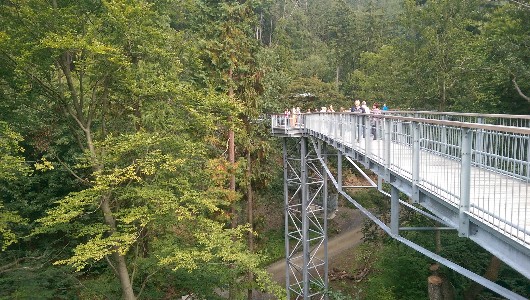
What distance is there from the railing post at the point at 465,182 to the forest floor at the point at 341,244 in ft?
46.8

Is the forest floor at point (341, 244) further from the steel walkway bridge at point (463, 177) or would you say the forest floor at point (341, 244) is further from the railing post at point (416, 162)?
the railing post at point (416, 162)

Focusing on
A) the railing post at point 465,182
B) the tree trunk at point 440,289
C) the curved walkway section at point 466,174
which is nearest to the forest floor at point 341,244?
the tree trunk at point 440,289

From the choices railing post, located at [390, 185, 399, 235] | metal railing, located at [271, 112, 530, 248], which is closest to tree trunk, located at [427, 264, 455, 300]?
metal railing, located at [271, 112, 530, 248]

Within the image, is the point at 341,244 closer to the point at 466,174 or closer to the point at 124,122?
the point at 124,122

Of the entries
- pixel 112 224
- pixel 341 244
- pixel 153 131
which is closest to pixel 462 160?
pixel 112 224

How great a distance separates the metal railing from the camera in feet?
11.7

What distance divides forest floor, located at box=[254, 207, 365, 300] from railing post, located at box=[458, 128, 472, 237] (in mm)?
14254

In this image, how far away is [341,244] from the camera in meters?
22.4

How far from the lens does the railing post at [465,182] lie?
3.83 meters

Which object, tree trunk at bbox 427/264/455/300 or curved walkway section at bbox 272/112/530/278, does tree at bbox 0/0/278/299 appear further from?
tree trunk at bbox 427/264/455/300

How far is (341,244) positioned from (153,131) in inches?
611

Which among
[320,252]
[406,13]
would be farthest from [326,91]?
[320,252]

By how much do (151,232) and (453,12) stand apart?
14.2m

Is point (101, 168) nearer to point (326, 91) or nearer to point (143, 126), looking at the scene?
point (143, 126)
